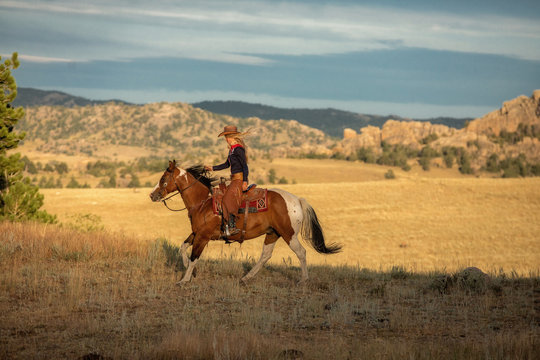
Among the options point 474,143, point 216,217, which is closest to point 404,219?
point 216,217

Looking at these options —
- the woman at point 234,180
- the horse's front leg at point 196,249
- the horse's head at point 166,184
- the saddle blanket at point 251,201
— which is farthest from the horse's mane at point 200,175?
the horse's front leg at point 196,249

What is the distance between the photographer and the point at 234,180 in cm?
1129

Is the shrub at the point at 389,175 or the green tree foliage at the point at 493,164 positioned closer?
the shrub at the point at 389,175

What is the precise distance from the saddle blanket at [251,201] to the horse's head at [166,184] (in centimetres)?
95

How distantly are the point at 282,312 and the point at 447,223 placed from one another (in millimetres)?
41722

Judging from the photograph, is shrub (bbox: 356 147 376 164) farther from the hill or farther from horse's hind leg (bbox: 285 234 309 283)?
horse's hind leg (bbox: 285 234 309 283)

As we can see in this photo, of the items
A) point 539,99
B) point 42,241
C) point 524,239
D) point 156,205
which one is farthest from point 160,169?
point 539,99

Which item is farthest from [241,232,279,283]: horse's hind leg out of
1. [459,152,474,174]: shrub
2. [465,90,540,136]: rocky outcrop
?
[465,90,540,136]: rocky outcrop

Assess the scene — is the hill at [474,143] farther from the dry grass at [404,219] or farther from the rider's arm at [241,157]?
the rider's arm at [241,157]

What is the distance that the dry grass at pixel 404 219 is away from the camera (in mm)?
37656

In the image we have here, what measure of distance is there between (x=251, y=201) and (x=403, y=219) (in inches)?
1596

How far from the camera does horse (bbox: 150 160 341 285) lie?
37.2ft

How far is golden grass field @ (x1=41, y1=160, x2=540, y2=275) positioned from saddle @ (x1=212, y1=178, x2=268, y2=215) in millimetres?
21563

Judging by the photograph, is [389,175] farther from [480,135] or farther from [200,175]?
[200,175]
